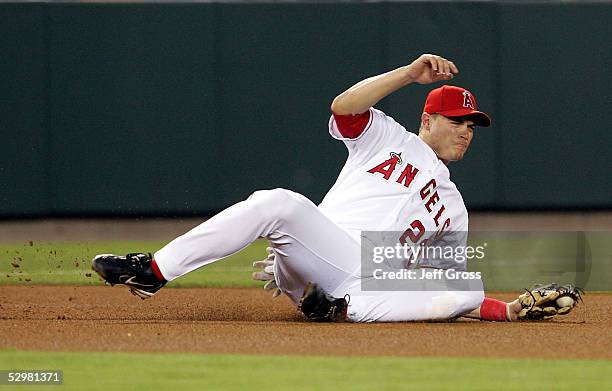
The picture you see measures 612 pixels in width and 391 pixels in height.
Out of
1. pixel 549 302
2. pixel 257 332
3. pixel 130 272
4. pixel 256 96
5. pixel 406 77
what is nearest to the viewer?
pixel 130 272

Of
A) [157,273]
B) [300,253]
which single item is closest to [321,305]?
[300,253]

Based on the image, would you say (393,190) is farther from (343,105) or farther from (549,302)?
(549,302)

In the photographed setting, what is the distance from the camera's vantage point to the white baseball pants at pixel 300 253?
4.80m

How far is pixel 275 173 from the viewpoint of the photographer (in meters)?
10.2

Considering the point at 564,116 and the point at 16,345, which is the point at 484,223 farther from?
the point at 16,345

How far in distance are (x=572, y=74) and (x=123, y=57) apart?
3822mm

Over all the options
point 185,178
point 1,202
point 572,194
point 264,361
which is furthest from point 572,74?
point 264,361

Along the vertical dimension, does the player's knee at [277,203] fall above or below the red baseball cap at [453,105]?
below

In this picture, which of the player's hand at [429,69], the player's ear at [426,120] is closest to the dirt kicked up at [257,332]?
the player's ear at [426,120]

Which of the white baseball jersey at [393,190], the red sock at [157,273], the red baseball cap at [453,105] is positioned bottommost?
the red sock at [157,273]

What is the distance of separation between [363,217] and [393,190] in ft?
0.57

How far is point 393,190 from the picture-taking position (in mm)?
5262

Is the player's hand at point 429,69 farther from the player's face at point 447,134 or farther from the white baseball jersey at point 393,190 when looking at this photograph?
the player's face at point 447,134

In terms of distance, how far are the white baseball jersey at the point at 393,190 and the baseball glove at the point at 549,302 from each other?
0.43 m
